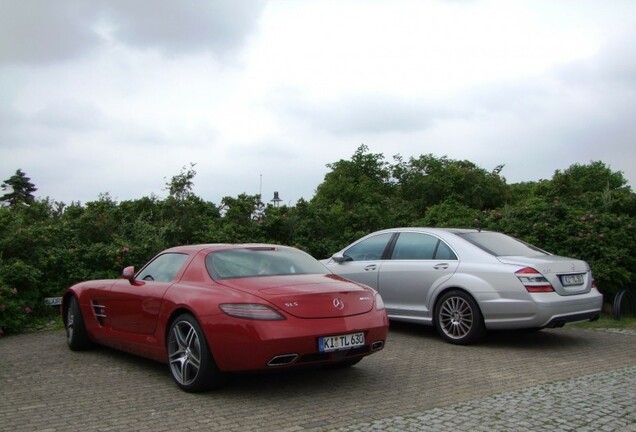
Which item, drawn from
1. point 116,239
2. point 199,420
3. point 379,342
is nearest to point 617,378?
point 379,342

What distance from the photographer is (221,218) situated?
13.6m

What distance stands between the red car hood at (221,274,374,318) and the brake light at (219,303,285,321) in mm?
78

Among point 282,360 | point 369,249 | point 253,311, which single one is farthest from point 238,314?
point 369,249

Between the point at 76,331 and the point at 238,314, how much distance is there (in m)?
3.20

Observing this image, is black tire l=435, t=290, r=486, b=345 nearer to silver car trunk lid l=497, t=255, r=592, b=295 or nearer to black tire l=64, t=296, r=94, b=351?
silver car trunk lid l=497, t=255, r=592, b=295

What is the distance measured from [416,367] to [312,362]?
73.9 inches

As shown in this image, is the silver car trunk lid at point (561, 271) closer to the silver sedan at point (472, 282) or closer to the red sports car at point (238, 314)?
the silver sedan at point (472, 282)

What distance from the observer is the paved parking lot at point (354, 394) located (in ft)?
15.2

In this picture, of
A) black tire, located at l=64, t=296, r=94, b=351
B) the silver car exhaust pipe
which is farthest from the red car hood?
black tire, located at l=64, t=296, r=94, b=351

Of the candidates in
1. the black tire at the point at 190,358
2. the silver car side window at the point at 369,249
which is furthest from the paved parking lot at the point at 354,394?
the silver car side window at the point at 369,249

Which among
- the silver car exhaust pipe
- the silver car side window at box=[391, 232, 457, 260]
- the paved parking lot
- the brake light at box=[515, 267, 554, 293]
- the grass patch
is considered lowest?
the paved parking lot

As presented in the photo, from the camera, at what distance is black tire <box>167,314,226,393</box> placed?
5340 millimetres

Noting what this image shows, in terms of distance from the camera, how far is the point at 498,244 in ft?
28.0

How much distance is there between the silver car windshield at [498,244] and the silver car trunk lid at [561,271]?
26 cm
